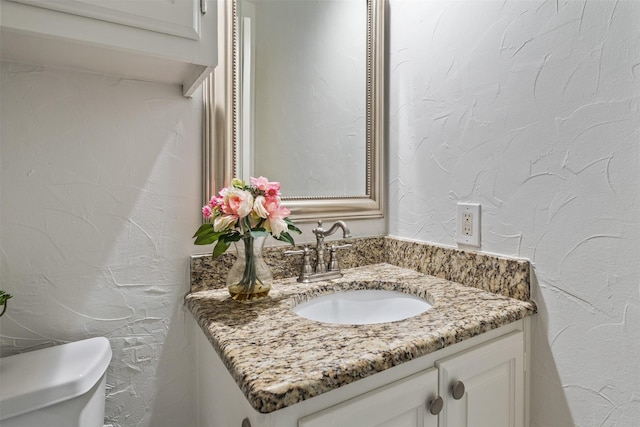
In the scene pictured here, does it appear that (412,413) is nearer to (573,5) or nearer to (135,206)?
(135,206)

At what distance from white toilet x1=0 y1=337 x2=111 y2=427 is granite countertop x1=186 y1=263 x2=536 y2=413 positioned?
220 millimetres

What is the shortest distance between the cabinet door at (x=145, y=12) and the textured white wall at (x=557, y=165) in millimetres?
733

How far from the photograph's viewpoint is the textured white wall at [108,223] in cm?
75

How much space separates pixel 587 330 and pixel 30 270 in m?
1.21

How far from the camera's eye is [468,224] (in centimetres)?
100

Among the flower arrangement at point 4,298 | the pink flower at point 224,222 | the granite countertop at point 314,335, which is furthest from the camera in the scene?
the pink flower at point 224,222

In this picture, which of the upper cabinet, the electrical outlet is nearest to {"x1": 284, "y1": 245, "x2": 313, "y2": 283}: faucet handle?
the electrical outlet

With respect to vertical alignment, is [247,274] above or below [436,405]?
above

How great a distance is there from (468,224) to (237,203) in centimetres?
64

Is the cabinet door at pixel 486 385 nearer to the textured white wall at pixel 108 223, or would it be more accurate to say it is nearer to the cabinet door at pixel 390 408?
the cabinet door at pixel 390 408

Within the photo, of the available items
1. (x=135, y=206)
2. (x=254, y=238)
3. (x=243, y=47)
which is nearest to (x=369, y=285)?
(x=254, y=238)

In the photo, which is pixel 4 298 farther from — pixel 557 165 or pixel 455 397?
pixel 557 165

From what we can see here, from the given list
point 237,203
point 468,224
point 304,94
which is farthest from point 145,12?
point 468,224

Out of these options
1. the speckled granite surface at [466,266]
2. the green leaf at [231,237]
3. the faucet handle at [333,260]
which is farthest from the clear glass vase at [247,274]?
the speckled granite surface at [466,266]
